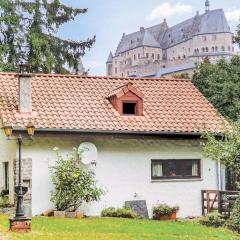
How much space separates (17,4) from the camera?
43.1 m

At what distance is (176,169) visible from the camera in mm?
22984

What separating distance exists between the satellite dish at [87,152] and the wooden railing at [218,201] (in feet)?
15.0

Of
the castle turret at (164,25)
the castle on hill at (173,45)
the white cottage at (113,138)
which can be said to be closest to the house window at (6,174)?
the white cottage at (113,138)

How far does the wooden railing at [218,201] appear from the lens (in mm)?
21031

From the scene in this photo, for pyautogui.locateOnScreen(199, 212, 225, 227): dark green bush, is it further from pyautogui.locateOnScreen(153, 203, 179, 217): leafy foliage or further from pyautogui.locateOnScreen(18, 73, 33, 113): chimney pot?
pyautogui.locateOnScreen(18, 73, 33, 113): chimney pot

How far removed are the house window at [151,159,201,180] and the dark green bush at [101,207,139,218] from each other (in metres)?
2.14

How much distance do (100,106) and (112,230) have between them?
25.0 feet

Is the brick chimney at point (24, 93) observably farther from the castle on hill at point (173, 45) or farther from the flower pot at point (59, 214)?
the castle on hill at point (173, 45)

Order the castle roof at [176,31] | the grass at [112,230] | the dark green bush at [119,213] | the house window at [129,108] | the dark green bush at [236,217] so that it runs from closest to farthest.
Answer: the grass at [112,230]
the dark green bush at [236,217]
the dark green bush at [119,213]
the house window at [129,108]
the castle roof at [176,31]

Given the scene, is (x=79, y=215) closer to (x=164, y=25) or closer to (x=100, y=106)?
(x=100, y=106)

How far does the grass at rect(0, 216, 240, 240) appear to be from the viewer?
14.9 meters

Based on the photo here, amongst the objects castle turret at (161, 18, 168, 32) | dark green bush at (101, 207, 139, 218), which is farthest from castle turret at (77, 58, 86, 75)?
castle turret at (161, 18, 168, 32)

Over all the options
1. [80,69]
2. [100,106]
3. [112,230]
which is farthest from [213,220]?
[80,69]

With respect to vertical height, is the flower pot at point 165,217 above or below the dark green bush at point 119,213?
below
